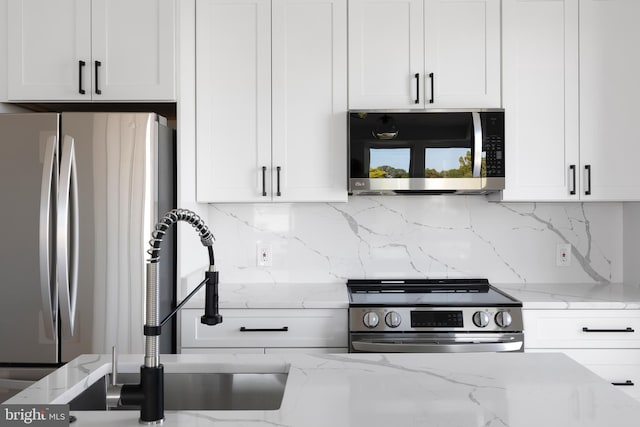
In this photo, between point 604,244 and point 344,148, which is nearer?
point 344,148

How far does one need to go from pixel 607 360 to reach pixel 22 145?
9.06 ft

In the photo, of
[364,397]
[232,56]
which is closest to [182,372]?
[364,397]

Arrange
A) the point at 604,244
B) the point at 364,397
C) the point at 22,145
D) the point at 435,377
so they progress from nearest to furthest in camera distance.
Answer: the point at 364,397 < the point at 435,377 < the point at 22,145 < the point at 604,244

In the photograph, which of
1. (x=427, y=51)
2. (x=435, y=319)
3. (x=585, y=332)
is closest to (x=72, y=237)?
(x=435, y=319)

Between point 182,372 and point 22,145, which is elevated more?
point 22,145

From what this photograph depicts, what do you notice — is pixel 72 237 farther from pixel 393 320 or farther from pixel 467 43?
pixel 467 43

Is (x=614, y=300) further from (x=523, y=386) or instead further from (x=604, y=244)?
(x=523, y=386)

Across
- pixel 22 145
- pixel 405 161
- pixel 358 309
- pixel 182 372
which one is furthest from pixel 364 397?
pixel 22 145

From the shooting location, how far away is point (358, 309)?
→ 2475 mm

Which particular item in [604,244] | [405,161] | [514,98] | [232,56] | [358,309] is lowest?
[358,309]

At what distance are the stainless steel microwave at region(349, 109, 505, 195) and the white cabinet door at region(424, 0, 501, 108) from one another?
142mm

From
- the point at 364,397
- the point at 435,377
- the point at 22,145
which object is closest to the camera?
the point at 364,397

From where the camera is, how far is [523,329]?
2463 millimetres

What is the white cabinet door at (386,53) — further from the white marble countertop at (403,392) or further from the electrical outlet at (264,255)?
the white marble countertop at (403,392)
